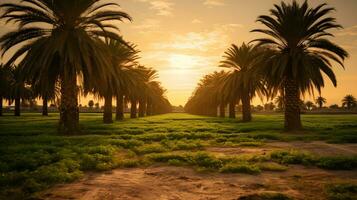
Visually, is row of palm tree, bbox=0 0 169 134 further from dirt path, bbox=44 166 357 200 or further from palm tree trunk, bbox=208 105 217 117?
palm tree trunk, bbox=208 105 217 117

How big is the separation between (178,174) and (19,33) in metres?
17.6

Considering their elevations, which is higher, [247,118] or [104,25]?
[104,25]

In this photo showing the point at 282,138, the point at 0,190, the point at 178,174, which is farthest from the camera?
the point at 282,138

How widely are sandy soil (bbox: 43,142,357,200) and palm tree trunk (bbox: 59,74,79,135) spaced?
13.7 m

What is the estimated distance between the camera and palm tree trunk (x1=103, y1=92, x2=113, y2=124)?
1384 inches

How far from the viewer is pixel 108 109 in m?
35.8

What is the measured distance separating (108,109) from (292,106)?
1997 cm

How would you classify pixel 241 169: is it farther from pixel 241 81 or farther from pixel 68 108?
pixel 241 81

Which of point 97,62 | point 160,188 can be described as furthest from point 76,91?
point 160,188

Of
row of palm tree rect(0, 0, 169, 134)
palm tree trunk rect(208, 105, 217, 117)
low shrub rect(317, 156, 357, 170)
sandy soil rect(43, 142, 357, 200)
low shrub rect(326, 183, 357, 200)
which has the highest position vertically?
row of palm tree rect(0, 0, 169, 134)

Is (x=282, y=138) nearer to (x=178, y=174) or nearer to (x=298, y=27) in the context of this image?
(x=298, y=27)

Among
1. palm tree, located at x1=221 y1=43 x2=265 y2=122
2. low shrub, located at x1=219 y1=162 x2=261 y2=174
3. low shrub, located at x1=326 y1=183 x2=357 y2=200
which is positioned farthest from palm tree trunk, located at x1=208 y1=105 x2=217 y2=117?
low shrub, located at x1=326 y1=183 x2=357 y2=200

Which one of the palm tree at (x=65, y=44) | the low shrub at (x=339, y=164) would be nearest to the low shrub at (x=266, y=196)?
the low shrub at (x=339, y=164)

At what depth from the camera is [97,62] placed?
22.0m
